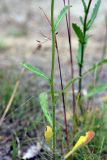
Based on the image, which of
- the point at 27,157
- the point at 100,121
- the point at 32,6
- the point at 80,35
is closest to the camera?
the point at 80,35

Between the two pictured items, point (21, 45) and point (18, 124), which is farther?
point (21, 45)

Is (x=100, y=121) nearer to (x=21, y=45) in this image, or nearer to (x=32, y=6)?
(x=21, y=45)

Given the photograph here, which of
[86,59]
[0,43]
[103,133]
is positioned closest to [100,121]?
[103,133]

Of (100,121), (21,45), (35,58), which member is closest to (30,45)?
(21,45)

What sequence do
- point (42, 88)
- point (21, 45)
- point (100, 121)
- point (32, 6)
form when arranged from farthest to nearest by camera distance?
point (32, 6)
point (21, 45)
point (42, 88)
point (100, 121)

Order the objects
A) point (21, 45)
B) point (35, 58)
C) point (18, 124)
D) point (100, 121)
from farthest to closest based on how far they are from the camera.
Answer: point (21, 45)
point (35, 58)
point (18, 124)
point (100, 121)

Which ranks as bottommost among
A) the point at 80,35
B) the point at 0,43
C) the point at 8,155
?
the point at 8,155

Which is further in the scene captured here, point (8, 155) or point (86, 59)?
point (86, 59)

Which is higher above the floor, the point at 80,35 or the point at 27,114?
the point at 80,35

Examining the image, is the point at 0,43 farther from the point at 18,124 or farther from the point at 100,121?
the point at 100,121
